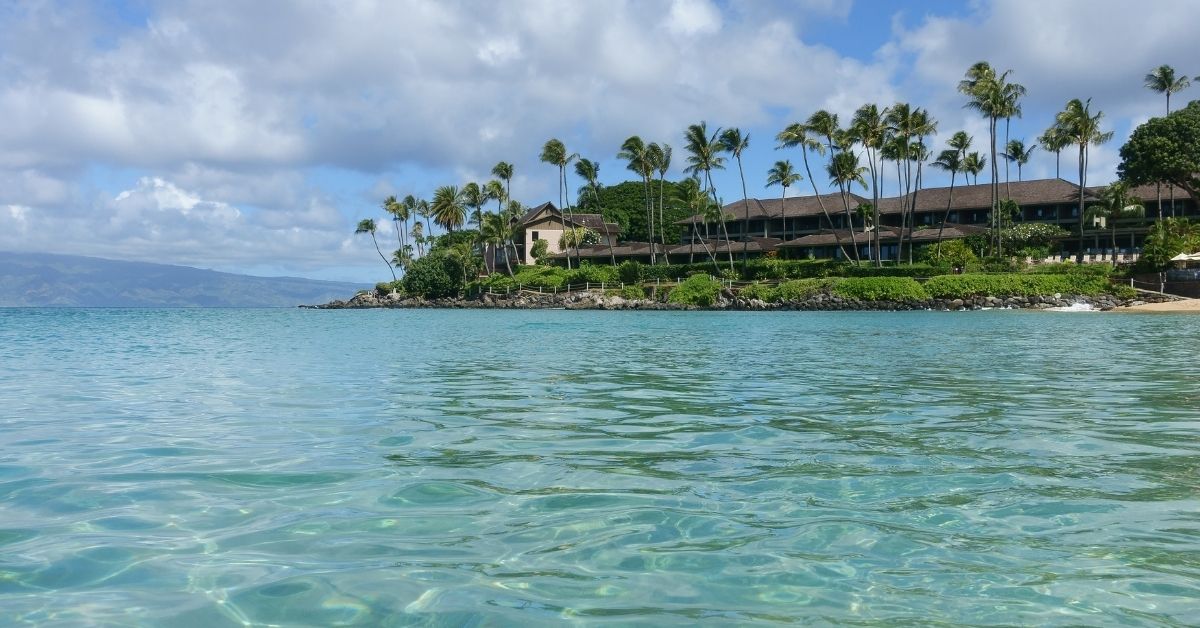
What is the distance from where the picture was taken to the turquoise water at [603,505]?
414cm

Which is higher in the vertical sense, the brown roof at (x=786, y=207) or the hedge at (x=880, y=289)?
the brown roof at (x=786, y=207)

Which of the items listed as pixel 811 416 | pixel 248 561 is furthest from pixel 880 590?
pixel 811 416

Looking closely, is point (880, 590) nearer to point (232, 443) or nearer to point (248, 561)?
point (248, 561)

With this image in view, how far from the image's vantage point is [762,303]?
225 ft

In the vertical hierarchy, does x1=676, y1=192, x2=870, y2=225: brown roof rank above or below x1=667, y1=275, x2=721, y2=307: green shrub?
above

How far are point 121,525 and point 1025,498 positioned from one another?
19.9 feet

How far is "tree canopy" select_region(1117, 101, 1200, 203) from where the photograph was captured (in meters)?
63.5

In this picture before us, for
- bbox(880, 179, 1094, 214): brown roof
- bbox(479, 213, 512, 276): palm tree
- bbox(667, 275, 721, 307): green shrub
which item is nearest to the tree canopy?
bbox(880, 179, 1094, 214): brown roof

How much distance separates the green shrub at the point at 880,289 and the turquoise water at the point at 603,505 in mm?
51759

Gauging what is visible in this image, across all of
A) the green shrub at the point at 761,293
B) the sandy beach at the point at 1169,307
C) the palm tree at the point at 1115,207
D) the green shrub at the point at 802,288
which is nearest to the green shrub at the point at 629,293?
the green shrub at the point at 761,293

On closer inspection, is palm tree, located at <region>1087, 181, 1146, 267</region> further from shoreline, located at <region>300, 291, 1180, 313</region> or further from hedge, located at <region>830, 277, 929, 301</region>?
hedge, located at <region>830, 277, 929, 301</region>

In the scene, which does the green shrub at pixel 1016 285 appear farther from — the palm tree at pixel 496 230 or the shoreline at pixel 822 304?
the palm tree at pixel 496 230

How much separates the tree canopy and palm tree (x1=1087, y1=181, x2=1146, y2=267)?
5.56 feet

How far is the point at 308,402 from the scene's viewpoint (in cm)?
1199
